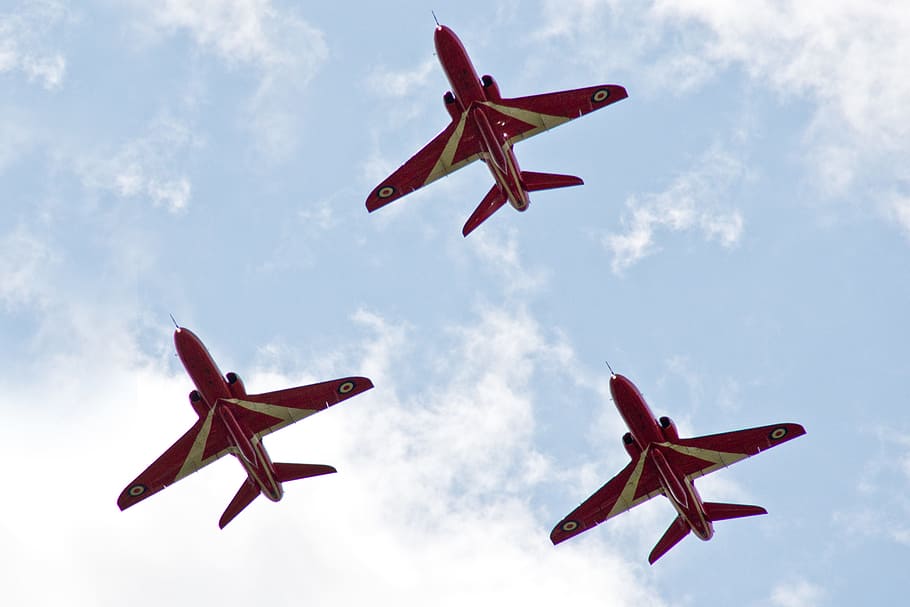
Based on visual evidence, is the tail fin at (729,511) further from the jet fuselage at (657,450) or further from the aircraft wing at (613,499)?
the aircraft wing at (613,499)

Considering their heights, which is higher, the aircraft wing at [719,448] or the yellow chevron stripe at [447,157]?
the yellow chevron stripe at [447,157]

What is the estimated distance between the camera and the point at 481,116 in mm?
64250

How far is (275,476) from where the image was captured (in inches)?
2515

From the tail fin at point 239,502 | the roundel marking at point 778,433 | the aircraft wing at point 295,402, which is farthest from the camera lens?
the tail fin at point 239,502

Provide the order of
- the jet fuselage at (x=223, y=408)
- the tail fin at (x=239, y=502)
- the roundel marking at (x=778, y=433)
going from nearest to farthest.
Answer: the jet fuselage at (x=223, y=408)
the roundel marking at (x=778, y=433)
the tail fin at (x=239, y=502)

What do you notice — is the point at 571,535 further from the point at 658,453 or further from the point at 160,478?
the point at 160,478

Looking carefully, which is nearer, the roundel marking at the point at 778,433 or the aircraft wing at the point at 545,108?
the roundel marking at the point at 778,433

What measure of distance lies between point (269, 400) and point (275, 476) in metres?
3.85

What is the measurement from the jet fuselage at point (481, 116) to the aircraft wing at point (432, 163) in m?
0.85

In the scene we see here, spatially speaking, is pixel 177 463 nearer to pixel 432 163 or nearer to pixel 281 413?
pixel 281 413

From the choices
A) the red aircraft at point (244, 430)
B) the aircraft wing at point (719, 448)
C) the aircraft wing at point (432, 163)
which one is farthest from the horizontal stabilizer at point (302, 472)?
the aircraft wing at point (719, 448)

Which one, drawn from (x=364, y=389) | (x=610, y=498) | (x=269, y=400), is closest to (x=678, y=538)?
(x=610, y=498)

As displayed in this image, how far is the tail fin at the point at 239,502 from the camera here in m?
64.6

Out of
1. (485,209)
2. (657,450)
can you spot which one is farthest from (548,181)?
(657,450)
